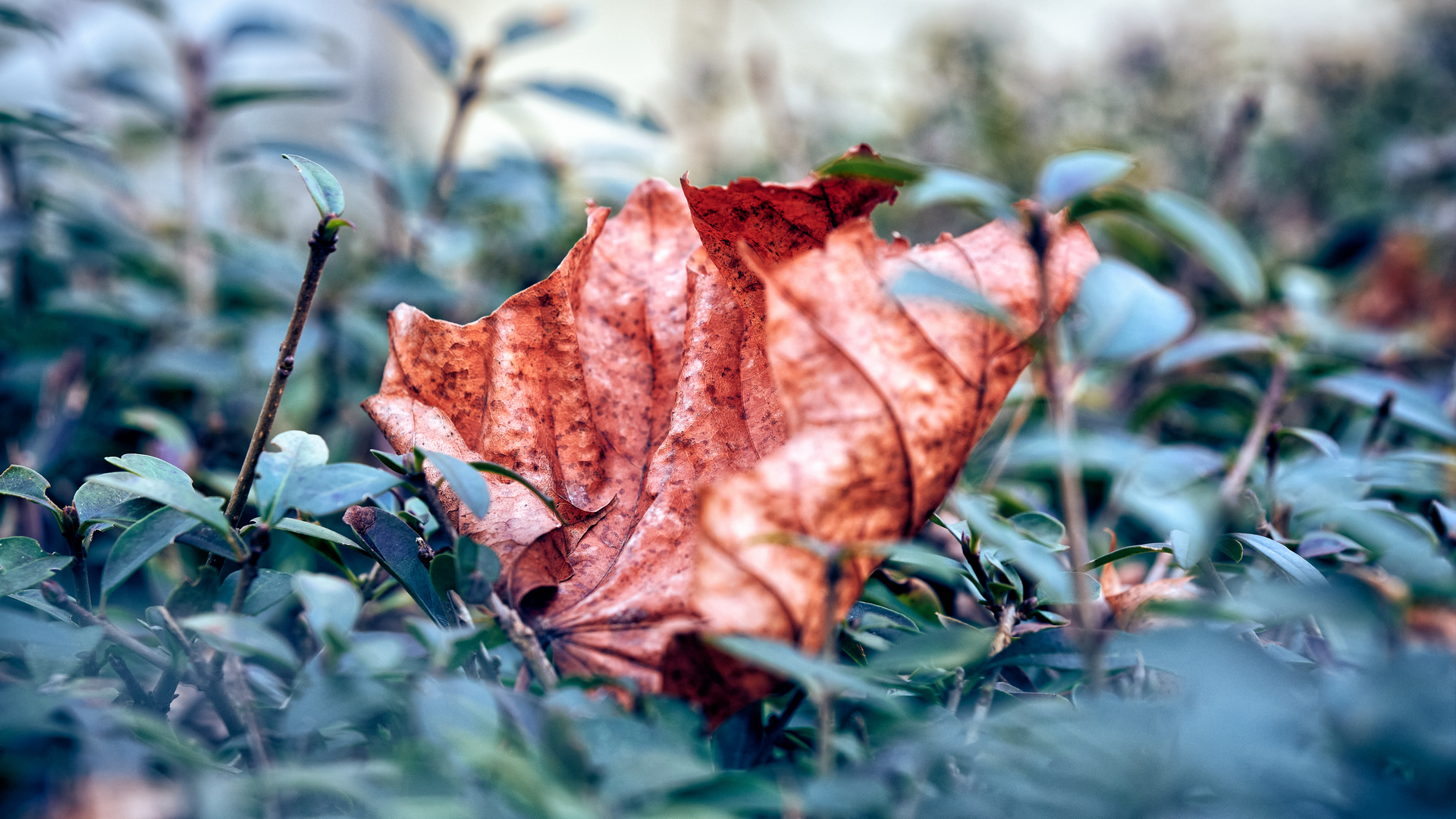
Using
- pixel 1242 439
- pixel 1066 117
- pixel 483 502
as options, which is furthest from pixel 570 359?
pixel 1066 117

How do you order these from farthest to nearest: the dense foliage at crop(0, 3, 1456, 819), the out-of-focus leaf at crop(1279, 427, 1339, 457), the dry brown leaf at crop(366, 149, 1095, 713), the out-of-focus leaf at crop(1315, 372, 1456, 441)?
the out-of-focus leaf at crop(1315, 372, 1456, 441)
the out-of-focus leaf at crop(1279, 427, 1339, 457)
the dry brown leaf at crop(366, 149, 1095, 713)
the dense foliage at crop(0, 3, 1456, 819)

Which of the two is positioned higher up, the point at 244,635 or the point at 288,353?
the point at 288,353

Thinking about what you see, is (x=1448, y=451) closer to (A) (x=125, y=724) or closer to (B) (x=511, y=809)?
(B) (x=511, y=809)

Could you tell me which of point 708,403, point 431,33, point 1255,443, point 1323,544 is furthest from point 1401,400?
point 431,33

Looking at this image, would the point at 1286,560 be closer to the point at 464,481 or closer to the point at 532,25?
the point at 464,481

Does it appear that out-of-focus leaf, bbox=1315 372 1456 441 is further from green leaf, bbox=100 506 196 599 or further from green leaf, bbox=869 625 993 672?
green leaf, bbox=100 506 196 599

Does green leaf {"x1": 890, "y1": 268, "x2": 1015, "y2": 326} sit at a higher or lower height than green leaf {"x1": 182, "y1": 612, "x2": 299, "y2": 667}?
higher

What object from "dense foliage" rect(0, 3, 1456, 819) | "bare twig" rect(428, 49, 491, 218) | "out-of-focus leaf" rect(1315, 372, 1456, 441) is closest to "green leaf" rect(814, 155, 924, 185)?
"dense foliage" rect(0, 3, 1456, 819)
